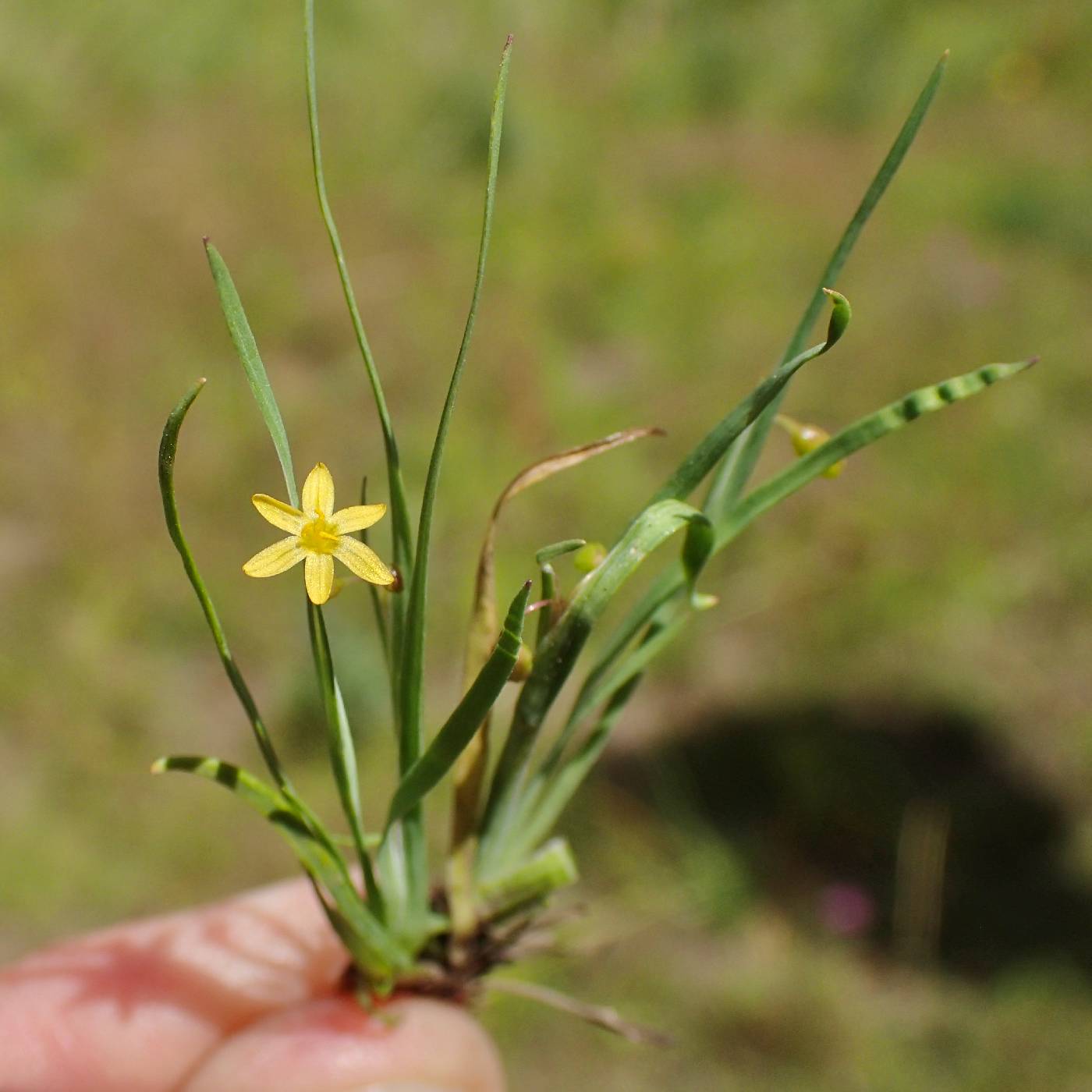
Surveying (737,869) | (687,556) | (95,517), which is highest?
(95,517)

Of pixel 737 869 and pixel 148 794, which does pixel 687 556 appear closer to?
pixel 737 869

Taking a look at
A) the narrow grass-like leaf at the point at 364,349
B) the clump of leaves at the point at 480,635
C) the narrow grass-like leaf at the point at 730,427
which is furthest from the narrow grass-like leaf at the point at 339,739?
the narrow grass-like leaf at the point at 730,427

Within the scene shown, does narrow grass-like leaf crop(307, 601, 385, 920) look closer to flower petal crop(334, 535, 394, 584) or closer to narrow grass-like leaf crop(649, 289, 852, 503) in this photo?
flower petal crop(334, 535, 394, 584)

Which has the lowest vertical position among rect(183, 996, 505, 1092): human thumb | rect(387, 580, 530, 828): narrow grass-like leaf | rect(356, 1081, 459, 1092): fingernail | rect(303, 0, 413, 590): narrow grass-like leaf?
rect(356, 1081, 459, 1092): fingernail

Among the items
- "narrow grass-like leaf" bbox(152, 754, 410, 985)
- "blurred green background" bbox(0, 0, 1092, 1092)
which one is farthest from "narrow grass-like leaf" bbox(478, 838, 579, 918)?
"blurred green background" bbox(0, 0, 1092, 1092)

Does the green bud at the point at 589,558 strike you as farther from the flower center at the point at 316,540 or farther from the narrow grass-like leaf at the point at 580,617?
the flower center at the point at 316,540

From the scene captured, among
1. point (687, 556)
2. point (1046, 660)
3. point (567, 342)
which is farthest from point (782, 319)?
point (687, 556)

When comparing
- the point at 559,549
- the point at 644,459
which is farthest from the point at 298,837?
the point at 644,459
